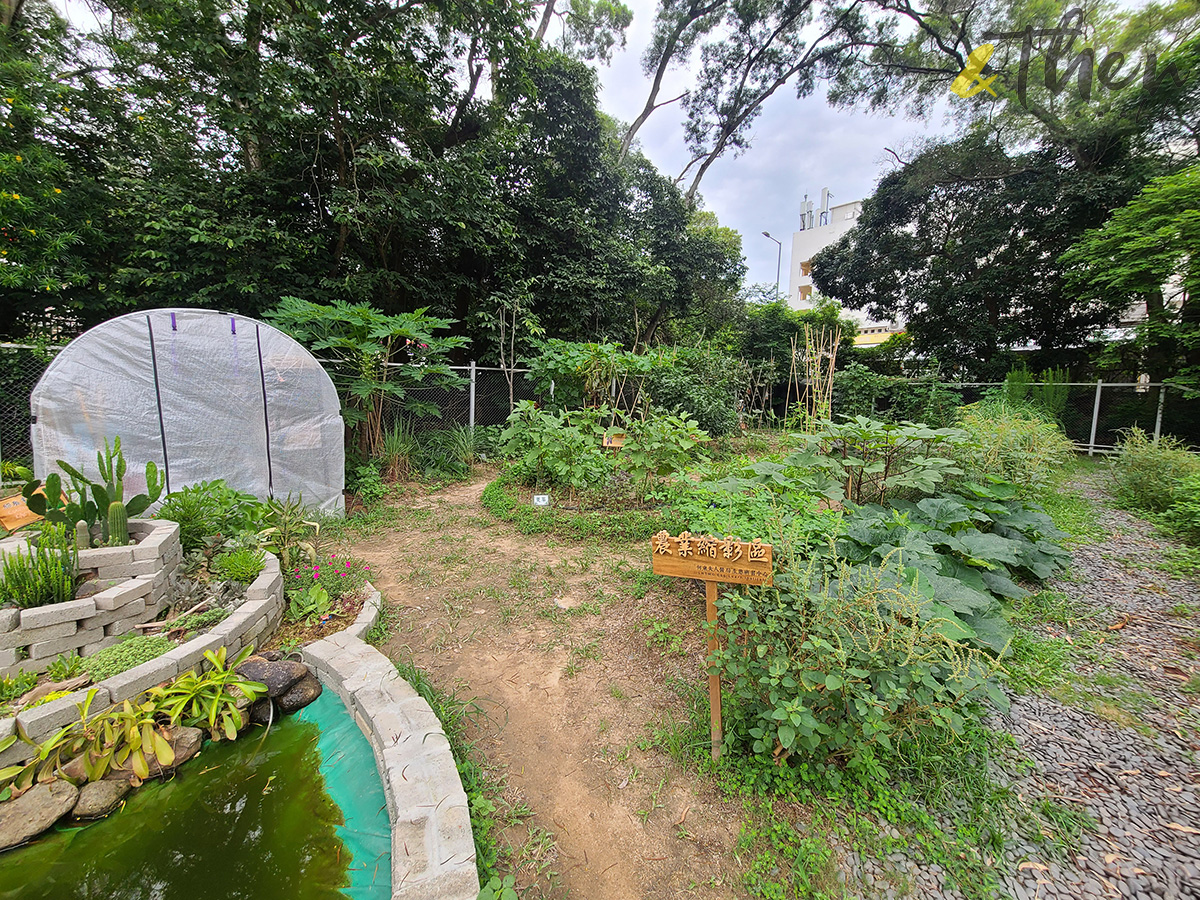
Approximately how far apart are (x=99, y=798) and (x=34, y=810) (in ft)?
0.54

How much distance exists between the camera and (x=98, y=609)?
2158 mm

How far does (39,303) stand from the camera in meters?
6.01

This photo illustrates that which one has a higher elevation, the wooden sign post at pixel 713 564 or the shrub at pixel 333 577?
the wooden sign post at pixel 713 564

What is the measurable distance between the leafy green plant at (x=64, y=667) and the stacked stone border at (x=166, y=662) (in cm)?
16

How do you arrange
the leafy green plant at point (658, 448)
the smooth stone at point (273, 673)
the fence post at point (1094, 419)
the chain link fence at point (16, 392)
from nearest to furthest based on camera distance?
the smooth stone at point (273, 673) < the leafy green plant at point (658, 448) < the chain link fence at point (16, 392) < the fence post at point (1094, 419)

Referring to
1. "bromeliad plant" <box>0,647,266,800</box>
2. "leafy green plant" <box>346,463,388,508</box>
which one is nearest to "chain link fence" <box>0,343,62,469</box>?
"leafy green plant" <box>346,463,388,508</box>

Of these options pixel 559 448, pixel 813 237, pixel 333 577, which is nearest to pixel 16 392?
pixel 333 577

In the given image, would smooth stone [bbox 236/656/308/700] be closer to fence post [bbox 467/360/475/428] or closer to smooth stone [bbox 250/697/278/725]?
smooth stone [bbox 250/697/278/725]

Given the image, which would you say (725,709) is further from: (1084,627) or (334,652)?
(1084,627)

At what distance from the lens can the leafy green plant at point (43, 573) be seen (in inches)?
80.3

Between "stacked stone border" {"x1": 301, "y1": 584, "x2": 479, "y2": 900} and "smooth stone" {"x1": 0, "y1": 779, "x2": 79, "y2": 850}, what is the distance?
33.2 inches

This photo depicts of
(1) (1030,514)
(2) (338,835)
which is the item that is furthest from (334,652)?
(1) (1030,514)

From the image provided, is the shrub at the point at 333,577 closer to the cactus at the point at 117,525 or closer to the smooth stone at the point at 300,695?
the smooth stone at the point at 300,695

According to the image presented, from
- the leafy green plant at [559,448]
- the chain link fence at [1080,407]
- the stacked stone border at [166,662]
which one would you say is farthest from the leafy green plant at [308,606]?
the chain link fence at [1080,407]
